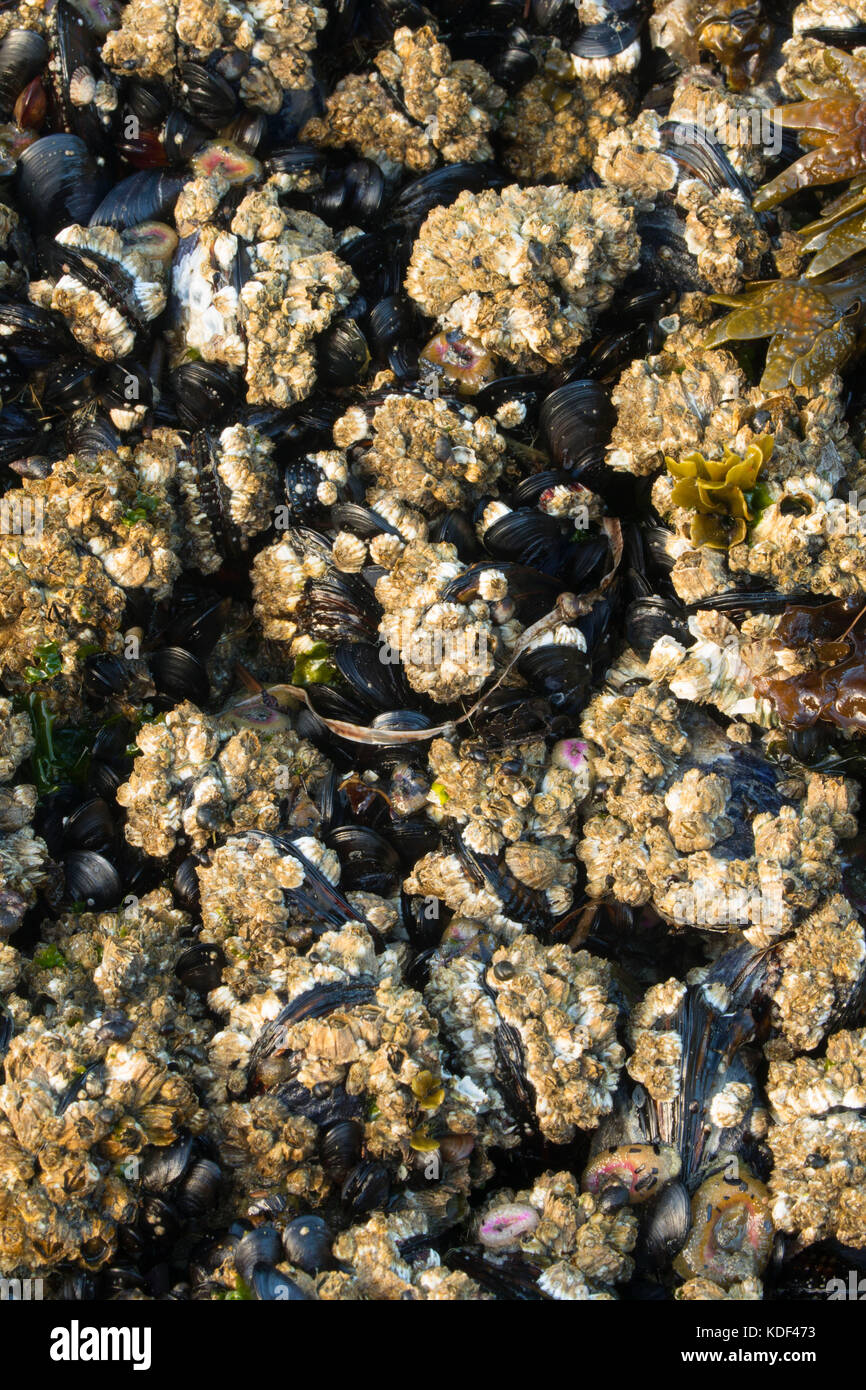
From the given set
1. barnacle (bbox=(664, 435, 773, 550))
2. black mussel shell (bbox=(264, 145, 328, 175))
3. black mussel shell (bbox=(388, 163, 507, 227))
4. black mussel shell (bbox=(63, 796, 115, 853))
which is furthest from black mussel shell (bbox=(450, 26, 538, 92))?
black mussel shell (bbox=(63, 796, 115, 853))

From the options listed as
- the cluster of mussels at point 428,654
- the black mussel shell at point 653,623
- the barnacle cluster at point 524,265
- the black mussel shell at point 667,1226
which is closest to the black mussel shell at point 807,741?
the cluster of mussels at point 428,654

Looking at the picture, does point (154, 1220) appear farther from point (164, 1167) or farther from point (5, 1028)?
point (5, 1028)

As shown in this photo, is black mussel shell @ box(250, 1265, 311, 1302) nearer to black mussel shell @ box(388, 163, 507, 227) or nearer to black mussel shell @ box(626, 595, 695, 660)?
black mussel shell @ box(626, 595, 695, 660)

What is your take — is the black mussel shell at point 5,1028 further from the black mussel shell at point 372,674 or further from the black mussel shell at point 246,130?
the black mussel shell at point 246,130

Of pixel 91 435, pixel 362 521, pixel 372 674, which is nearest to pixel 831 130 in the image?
pixel 362 521

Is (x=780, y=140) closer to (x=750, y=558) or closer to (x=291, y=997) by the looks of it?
(x=750, y=558)

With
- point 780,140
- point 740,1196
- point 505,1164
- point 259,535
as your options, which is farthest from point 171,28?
point 740,1196
